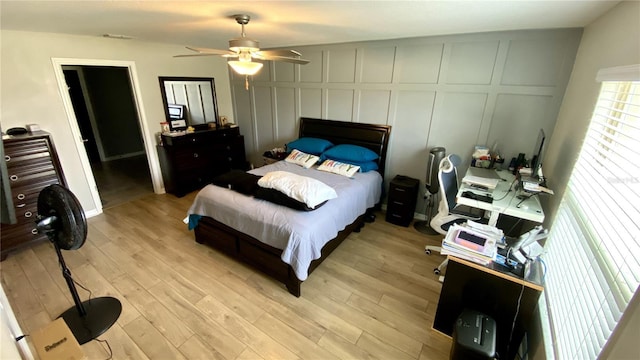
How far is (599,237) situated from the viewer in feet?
4.21

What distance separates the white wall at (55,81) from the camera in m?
2.88

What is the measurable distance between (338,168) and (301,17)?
1760 millimetres

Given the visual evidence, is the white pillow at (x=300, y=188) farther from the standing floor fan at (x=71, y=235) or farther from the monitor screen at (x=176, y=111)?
the monitor screen at (x=176, y=111)

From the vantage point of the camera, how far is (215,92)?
486 cm

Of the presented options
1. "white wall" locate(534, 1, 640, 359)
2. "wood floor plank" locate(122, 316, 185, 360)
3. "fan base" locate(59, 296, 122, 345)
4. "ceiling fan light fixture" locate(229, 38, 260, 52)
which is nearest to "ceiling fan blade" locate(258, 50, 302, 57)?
"ceiling fan light fixture" locate(229, 38, 260, 52)

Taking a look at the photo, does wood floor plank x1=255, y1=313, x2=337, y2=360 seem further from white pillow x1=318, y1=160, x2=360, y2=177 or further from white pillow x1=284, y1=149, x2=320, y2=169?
white pillow x1=284, y1=149, x2=320, y2=169

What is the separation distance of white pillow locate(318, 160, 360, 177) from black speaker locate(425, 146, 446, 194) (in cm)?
87

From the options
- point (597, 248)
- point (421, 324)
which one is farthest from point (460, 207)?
point (597, 248)

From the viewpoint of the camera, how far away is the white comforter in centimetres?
219

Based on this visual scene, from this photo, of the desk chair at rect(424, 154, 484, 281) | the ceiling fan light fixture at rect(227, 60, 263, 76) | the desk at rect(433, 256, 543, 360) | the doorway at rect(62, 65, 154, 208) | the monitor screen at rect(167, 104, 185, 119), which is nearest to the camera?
the desk at rect(433, 256, 543, 360)

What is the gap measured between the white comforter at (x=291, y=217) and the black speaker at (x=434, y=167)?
760mm

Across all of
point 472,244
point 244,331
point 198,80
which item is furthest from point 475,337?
point 198,80

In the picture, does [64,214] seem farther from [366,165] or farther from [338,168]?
[366,165]

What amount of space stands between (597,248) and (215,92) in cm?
525
